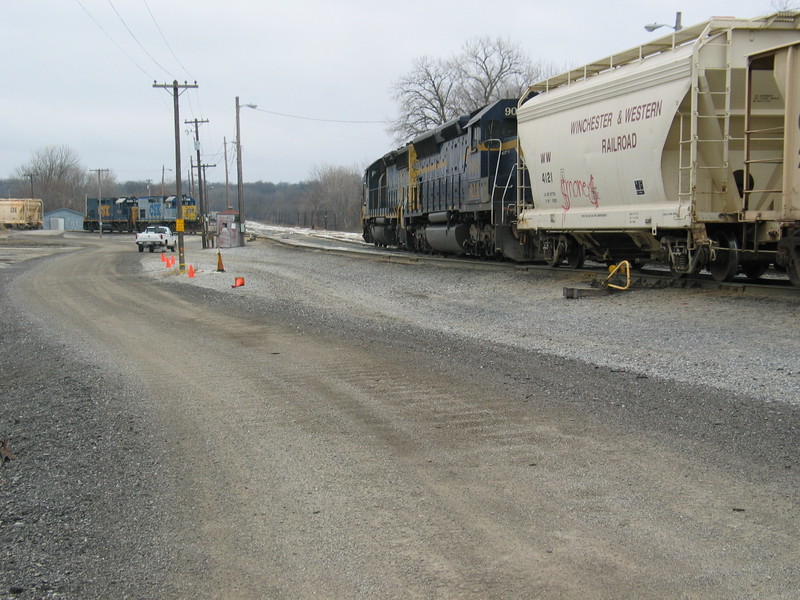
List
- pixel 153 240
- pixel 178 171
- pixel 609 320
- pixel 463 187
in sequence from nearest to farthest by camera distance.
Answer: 1. pixel 609 320
2. pixel 463 187
3. pixel 178 171
4. pixel 153 240

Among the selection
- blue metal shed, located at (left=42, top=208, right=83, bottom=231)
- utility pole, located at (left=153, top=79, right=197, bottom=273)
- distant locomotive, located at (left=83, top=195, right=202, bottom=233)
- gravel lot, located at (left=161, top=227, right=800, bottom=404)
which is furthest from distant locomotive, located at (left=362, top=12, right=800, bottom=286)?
blue metal shed, located at (left=42, top=208, right=83, bottom=231)

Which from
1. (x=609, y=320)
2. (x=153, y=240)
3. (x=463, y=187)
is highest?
(x=463, y=187)

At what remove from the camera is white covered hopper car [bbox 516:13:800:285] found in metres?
10.8

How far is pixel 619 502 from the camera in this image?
4.25 m

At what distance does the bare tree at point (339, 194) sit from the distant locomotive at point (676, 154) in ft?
291

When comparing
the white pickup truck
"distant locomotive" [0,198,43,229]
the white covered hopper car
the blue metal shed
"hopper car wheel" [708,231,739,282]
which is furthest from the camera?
the blue metal shed

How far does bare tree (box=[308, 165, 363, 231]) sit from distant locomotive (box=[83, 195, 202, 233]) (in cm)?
2822

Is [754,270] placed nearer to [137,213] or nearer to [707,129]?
[707,129]

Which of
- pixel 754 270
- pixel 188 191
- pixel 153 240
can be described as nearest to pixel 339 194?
pixel 188 191

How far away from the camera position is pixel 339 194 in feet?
422

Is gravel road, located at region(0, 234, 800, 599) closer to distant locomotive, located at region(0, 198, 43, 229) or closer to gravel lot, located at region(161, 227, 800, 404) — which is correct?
gravel lot, located at region(161, 227, 800, 404)

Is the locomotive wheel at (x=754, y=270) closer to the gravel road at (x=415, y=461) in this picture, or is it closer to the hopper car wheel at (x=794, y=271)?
the hopper car wheel at (x=794, y=271)

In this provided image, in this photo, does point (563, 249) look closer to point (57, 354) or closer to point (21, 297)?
point (57, 354)

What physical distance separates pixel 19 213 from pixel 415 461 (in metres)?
95.7
